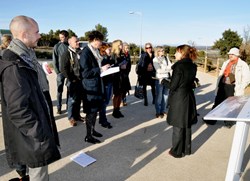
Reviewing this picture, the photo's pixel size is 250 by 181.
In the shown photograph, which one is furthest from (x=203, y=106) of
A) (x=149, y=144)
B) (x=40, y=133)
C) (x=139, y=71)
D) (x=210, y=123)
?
(x=40, y=133)

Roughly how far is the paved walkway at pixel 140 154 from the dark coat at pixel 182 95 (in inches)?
25.1

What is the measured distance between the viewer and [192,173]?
132 inches

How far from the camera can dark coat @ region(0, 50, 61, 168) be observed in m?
1.85

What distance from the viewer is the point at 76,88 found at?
517 centimetres

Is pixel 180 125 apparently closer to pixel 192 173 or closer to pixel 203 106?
pixel 192 173

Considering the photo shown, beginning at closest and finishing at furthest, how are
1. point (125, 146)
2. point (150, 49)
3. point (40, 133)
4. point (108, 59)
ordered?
point (40, 133) → point (125, 146) → point (108, 59) → point (150, 49)

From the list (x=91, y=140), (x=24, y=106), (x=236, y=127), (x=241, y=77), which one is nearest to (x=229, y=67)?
(x=241, y=77)

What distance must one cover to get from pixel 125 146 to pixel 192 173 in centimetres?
A: 126

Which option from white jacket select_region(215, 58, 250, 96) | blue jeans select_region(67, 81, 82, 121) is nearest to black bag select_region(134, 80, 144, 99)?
blue jeans select_region(67, 81, 82, 121)

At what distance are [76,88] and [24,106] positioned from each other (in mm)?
3335

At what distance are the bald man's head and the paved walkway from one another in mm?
1925

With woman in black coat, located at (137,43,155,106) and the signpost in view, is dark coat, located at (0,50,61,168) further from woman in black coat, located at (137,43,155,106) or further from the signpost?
woman in black coat, located at (137,43,155,106)

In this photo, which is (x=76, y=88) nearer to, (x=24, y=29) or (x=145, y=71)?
(x=145, y=71)

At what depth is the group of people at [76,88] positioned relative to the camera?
189 cm
